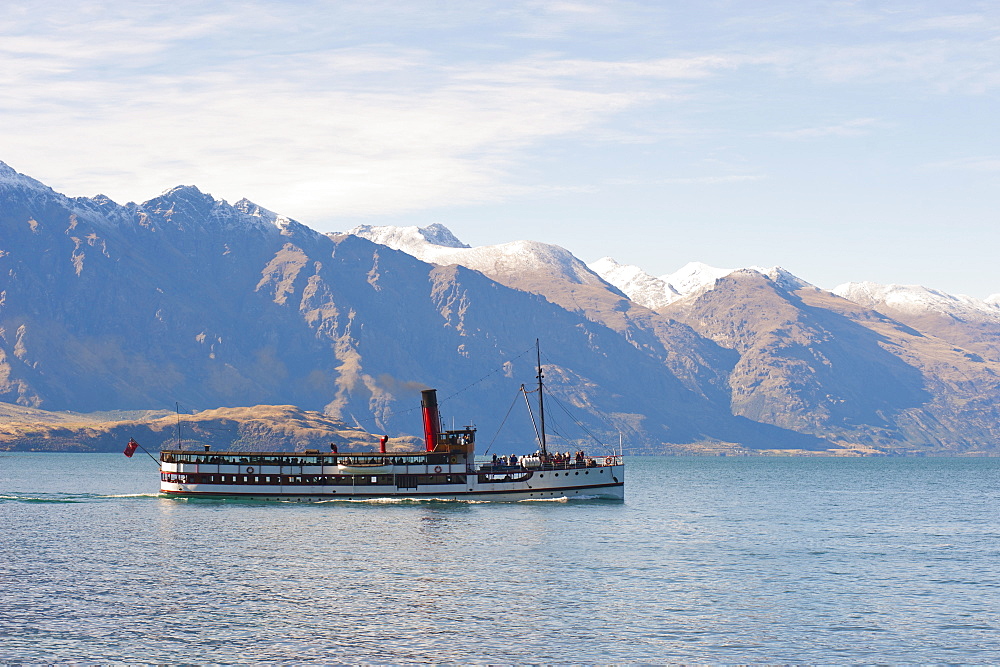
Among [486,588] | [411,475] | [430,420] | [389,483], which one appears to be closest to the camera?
[486,588]

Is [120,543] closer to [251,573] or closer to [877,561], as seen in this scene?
[251,573]

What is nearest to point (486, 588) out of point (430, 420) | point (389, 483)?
point (389, 483)

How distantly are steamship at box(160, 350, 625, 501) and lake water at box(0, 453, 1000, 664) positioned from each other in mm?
9268

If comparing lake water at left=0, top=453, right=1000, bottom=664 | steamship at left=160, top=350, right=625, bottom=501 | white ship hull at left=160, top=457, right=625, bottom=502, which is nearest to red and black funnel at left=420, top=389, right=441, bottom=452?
steamship at left=160, top=350, right=625, bottom=501

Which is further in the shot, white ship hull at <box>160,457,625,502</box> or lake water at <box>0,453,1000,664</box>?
white ship hull at <box>160,457,625,502</box>

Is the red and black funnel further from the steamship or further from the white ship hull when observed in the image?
the white ship hull

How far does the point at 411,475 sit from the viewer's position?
148 meters

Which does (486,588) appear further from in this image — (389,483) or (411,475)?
(389,483)

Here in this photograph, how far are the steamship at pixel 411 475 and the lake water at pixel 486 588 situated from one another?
30.4 ft

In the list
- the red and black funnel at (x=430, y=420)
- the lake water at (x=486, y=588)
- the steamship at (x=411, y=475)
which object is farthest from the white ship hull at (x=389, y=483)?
the lake water at (x=486, y=588)

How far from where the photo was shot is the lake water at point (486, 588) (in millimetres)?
62250

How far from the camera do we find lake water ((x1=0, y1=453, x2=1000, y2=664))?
62250 millimetres

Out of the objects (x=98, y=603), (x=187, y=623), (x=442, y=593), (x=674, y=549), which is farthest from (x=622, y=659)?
(x=674, y=549)

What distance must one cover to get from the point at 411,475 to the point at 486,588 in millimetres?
67868
